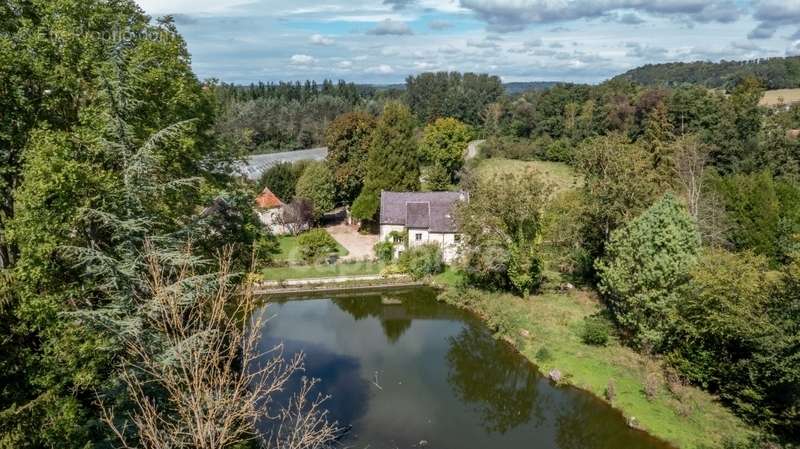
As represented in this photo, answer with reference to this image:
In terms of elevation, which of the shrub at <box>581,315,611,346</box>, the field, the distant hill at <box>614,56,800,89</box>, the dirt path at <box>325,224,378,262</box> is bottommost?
Result: the shrub at <box>581,315,611,346</box>

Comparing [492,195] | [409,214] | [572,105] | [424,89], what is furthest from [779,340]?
[424,89]

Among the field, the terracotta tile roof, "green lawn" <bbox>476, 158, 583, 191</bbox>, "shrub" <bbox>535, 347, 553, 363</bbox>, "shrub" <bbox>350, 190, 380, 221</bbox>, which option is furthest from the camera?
the field

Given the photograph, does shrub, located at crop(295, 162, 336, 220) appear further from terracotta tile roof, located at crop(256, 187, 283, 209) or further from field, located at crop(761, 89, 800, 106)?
field, located at crop(761, 89, 800, 106)

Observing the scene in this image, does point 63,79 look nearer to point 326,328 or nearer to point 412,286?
point 326,328

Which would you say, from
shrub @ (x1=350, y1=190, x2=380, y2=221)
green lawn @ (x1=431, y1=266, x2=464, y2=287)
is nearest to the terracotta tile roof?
shrub @ (x1=350, y1=190, x2=380, y2=221)

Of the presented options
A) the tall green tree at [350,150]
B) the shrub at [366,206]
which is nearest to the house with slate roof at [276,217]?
the shrub at [366,206]

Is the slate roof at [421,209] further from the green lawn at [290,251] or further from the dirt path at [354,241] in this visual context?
the green lawn at [290,251]

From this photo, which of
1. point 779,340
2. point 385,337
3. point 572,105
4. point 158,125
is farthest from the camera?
point 572,105
